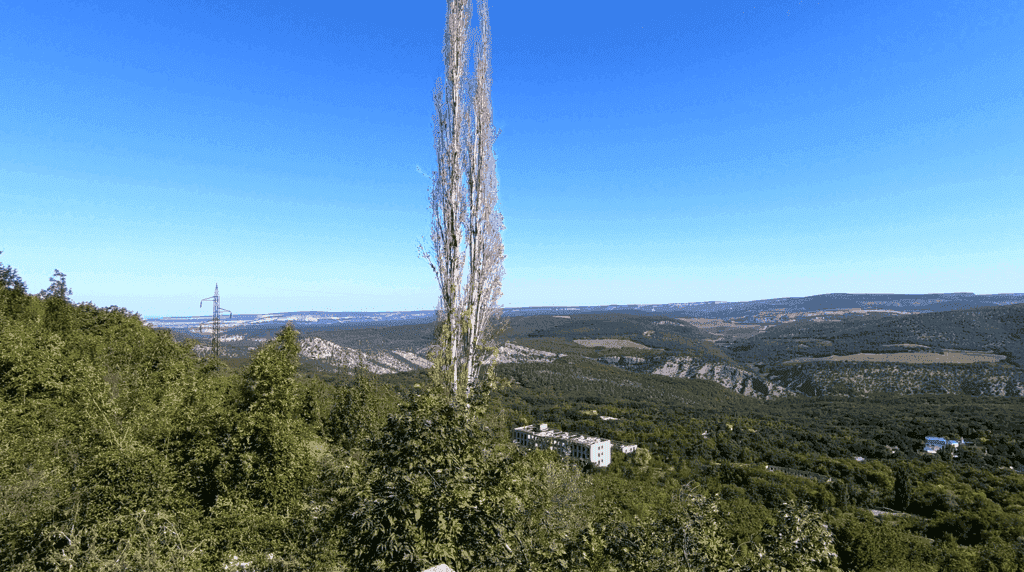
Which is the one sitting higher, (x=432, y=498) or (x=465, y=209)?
(x=465, y=209)

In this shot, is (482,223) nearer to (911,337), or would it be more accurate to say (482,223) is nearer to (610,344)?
(610,344)

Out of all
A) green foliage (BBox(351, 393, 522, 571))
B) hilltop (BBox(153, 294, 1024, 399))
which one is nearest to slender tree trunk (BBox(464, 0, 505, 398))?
green foliage (BBox(351, 393, 522, 571))

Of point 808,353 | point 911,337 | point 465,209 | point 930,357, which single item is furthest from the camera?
point 808,353

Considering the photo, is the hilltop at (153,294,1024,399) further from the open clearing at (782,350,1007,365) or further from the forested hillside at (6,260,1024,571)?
the forested hillside at (6,260,1024,571)

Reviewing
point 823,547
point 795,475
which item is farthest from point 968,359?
point 823,547

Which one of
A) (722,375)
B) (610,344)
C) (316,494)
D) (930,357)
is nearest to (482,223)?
(316,494)

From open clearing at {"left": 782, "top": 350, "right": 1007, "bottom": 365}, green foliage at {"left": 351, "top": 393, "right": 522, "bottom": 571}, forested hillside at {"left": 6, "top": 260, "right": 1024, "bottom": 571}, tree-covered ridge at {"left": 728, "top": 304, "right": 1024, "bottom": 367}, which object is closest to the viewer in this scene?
green foliage at {"left": 351, "top": 393, "right": 522, "bottom": 571}
